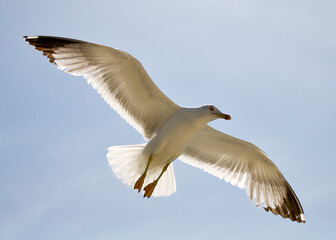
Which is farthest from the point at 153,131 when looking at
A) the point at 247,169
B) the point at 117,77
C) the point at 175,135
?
the point at 247,169

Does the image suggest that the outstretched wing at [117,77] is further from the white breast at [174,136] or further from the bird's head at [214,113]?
the bird's head at [214,113]

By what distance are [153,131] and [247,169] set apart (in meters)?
1.82

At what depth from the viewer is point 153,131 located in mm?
8086

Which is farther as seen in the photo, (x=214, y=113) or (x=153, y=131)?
(x=153, y=131)

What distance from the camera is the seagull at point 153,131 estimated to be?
7.30 metres

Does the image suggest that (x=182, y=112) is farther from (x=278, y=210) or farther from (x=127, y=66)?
(x=278, y=210)

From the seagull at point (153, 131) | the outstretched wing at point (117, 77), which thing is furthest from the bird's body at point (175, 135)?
the outstretched wing at point (117, 77)

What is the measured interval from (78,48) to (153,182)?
7.49ft

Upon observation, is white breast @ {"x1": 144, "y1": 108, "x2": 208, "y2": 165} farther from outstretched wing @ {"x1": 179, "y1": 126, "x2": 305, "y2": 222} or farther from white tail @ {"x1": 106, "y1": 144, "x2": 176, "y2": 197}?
outstretched wing @ {"x1": 179, "y1": 126, "x2": 305, "y2": 222}

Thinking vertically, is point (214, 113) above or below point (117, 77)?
above

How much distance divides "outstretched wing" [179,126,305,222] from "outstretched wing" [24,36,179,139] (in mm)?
929

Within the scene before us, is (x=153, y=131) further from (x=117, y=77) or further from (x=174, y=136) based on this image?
(x=117, y=77)

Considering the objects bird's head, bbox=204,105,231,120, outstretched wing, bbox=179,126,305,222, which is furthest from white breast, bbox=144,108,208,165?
outstretched wing, bbox=179,126,305,222

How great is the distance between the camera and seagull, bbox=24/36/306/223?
7.30 m
